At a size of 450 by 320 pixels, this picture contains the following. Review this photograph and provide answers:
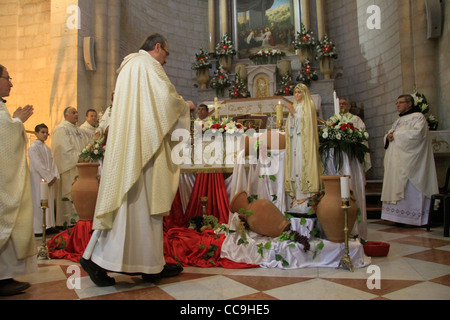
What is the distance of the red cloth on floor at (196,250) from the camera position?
3.52 metres

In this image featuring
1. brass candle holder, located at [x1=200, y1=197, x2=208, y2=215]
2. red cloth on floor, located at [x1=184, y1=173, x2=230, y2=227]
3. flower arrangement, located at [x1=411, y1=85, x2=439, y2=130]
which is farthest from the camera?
flower arrangement, located at [x1=411, y1=85, x2=439, y2=130]

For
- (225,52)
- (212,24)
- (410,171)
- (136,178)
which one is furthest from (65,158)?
(212,24)

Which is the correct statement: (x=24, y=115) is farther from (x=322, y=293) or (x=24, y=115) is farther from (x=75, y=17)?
(x=75, y=17)

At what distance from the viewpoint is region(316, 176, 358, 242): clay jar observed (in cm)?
342

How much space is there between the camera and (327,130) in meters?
4.32

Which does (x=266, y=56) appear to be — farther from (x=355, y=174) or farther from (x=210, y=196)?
(x=355, y=174)

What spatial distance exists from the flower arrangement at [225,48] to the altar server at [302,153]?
25.7 feet

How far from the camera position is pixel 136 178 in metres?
2.69

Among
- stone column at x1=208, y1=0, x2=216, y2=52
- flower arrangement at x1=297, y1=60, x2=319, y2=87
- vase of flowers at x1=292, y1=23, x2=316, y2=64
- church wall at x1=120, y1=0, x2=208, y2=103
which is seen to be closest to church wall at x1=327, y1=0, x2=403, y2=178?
vase of flowers at x1=292, y1=23, x2=316, y2=64

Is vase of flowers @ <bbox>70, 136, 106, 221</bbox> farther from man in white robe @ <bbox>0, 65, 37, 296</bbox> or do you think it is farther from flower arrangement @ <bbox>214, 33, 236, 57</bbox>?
flower arrangement @ <bbox>214, 33, 236, 57</bbox>

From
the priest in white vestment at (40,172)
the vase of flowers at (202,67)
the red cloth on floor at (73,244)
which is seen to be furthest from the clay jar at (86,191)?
the vase of flowers at (202,67)

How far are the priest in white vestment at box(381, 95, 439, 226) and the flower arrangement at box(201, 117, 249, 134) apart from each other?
265cm
